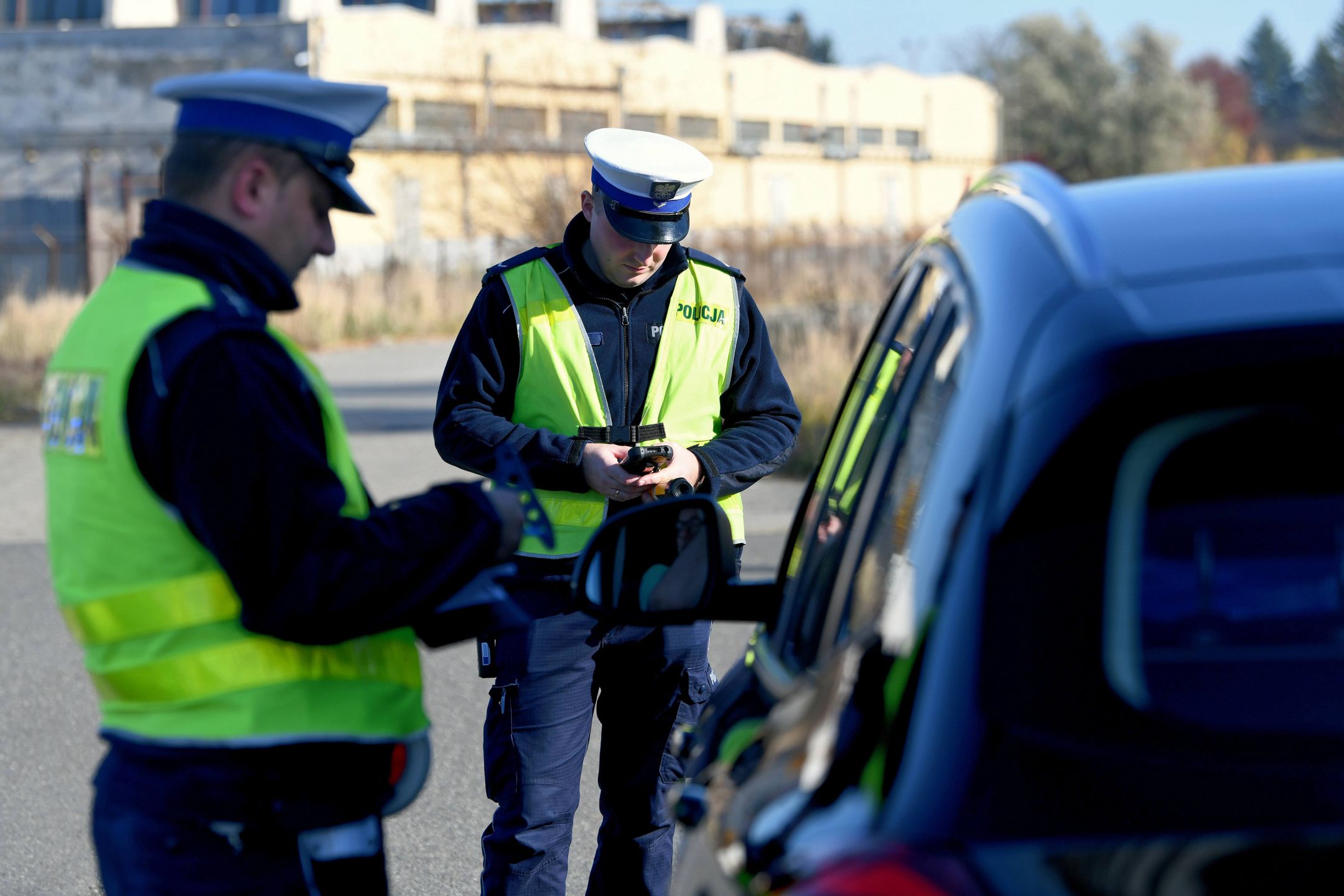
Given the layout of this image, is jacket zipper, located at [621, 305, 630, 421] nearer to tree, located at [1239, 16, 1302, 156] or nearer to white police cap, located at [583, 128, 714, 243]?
white police cap, located at [583, 128, 714, 243]

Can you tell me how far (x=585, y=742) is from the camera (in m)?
3.75

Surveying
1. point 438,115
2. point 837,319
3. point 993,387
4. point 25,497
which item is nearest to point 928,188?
point 438,115

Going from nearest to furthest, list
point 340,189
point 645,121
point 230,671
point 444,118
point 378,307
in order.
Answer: point 230,671 < point 340,189 < point 378,307 < point 444,118 < point 645,121

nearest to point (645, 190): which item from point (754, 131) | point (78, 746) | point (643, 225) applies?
point (643, 225)

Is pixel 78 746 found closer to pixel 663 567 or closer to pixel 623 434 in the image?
pixel 623 434

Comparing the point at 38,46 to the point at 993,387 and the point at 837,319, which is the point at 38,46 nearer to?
the point at 837,319

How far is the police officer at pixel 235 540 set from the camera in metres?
2.13

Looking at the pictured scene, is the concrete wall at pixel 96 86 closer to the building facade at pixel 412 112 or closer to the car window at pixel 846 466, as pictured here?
the building facade at pixel 412 112

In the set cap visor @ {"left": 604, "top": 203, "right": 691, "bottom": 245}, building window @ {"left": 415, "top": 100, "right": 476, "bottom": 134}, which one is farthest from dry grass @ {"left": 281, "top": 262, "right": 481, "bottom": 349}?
cap visor @ {"left": 604, "top": 203, "right": 691, "bottom": 245}

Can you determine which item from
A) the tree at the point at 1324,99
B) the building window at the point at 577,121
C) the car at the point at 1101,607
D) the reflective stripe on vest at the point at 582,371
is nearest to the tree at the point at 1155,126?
the tree at the point at 1324,99

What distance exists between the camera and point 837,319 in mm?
16578

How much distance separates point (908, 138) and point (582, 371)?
212 ft

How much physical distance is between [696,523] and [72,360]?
901mm

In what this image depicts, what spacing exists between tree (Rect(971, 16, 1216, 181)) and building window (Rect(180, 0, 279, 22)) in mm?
35254
